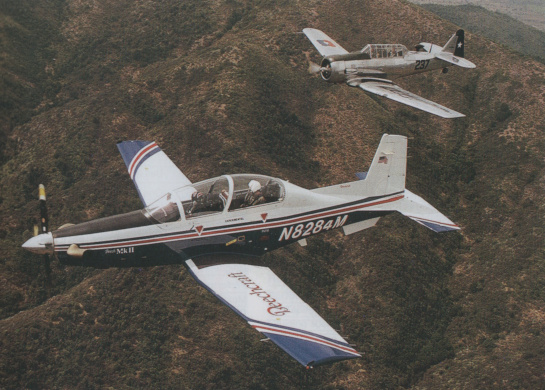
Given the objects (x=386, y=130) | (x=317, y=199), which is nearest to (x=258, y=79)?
(x=386, y=130)

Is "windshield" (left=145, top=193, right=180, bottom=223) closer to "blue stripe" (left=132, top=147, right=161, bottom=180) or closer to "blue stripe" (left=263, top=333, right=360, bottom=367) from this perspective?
"blue stripe" (left=263, top=333, right=360, bottom=367)

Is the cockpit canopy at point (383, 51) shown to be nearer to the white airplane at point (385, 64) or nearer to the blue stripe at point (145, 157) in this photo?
the white airplane at point (385, 64)

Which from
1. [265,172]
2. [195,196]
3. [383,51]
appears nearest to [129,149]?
[195,196]

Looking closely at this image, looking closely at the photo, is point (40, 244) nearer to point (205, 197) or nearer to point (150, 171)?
point (205, 197)

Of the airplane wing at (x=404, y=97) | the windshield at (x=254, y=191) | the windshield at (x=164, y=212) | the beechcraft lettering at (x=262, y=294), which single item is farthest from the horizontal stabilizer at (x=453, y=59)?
the windshield at (x=164, y=212)

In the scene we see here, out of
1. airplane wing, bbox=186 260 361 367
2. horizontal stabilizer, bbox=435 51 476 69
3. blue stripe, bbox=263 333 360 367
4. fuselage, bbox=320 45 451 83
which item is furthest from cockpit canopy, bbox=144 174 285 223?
horizontal stabilizer, bbox=435 51 476 69
